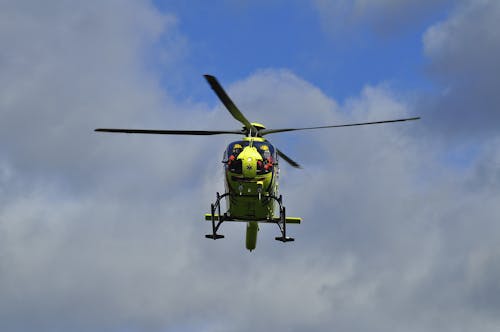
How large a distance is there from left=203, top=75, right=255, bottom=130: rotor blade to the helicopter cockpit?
66.4 inches

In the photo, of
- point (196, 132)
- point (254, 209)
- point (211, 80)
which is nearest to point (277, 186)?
point (254, 209)

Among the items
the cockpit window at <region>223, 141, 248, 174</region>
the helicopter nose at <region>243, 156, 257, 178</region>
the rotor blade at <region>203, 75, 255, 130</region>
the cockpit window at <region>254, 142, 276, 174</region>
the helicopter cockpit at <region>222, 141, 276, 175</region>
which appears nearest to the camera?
the rotor blade at <region>203, 75, 255, 130</region>

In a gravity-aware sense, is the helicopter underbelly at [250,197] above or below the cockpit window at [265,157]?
below

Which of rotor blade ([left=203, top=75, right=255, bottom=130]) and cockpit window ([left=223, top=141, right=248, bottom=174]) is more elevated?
rotor blade ([left=203, top=75, right=255, bottom=130])

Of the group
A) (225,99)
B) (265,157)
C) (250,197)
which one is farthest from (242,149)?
(225,99)

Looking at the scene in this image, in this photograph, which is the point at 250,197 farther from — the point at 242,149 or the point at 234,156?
the point at 242,149

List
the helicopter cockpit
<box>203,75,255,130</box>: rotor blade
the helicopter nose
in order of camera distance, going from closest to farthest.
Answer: <box>203,75,255,130</box>: rotor blade < the helicopter nose < the helicopter cockpit

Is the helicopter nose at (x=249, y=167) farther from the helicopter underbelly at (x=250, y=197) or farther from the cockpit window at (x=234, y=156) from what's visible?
the helicopter underbelly at (x=250, y=197)

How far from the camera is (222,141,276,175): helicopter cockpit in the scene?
57.2m

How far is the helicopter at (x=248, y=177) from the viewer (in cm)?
5712

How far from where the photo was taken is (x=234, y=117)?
58688mm

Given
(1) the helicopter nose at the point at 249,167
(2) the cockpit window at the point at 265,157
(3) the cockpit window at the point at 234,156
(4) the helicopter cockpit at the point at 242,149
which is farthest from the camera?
(2) the cockpit window at the point at 265,157

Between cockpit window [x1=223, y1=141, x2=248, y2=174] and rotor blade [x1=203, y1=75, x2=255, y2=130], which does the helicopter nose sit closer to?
cockpit window [x1=223, y1=141, x2=248, y2=174]

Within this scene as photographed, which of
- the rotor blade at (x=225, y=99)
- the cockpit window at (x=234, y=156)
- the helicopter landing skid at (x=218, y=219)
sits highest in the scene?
the rotor blade at (x=225, y=99)
